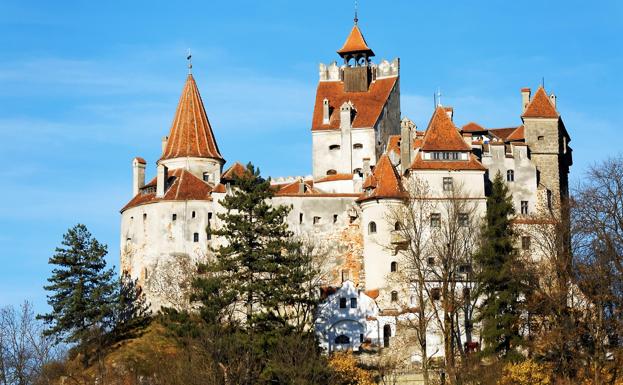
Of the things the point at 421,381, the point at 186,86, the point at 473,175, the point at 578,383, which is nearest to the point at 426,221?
the point at 473,175

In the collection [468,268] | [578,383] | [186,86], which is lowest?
Answer: [578,383]

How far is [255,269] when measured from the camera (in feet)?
244

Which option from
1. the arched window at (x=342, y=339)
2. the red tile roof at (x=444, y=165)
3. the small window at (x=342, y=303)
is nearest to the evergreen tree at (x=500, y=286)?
the red tile roof at (x=444, y=165)

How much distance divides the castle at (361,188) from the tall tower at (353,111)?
0.30 feet

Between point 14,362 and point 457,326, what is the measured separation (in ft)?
88.9

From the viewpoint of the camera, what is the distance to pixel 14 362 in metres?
82.6

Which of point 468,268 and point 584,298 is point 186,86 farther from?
point 584,298

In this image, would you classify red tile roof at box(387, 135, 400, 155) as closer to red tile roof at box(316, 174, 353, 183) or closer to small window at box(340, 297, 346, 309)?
red tile roof at box(316, 174, 353, 183)

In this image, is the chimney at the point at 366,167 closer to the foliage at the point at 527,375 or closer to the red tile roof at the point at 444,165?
the red tile roof at the point at 444,165

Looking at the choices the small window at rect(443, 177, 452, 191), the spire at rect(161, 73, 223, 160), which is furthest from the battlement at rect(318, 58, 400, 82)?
the small window at rect(443, 177, 452, 191)

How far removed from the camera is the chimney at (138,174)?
94.7 meters

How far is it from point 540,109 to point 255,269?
2285 cm

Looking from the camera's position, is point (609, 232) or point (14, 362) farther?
point (14, 362)

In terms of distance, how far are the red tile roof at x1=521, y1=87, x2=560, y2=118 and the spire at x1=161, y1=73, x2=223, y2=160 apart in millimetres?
21354
